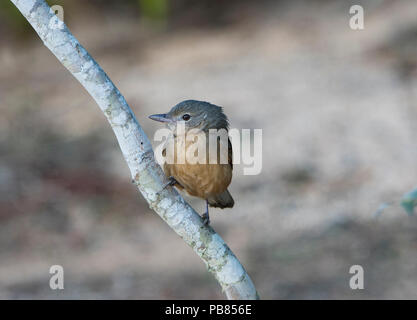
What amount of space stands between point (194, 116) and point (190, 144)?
0.68 ft

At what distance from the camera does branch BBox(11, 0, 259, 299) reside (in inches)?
127

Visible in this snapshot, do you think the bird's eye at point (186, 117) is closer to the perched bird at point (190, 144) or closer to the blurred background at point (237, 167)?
the perched bird at point (190, 144)

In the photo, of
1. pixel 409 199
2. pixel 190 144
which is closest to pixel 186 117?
pixel 190 144

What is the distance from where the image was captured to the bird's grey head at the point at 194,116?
161 inches

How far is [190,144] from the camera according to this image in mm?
4023

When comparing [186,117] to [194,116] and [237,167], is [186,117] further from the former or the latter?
[237,167]

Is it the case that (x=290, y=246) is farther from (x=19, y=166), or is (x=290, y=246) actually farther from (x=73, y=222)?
(x=19, y=166)

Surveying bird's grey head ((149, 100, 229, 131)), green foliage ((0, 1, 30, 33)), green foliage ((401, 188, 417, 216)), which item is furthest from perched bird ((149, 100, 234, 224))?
green foliage ((0, 1, 30, 33))

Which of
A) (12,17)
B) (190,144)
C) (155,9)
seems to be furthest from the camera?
(155,9)

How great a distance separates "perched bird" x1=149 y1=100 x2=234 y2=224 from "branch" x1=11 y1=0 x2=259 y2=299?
1.81 ft

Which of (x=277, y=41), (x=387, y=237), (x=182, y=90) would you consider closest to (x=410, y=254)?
(x=387, y=237)

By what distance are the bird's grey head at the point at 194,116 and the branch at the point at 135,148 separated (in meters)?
0.74

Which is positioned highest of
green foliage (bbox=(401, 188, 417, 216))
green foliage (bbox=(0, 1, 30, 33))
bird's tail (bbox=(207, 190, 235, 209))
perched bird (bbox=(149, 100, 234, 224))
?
Answer: green foliage (bbox=(0, 1, 30, 33))

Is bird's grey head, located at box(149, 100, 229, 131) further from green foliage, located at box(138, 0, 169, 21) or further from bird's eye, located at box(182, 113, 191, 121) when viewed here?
green foliage, located at box(138, 0, 169, 21)
